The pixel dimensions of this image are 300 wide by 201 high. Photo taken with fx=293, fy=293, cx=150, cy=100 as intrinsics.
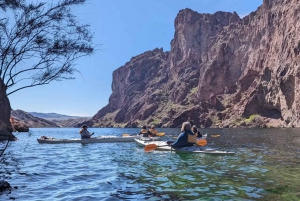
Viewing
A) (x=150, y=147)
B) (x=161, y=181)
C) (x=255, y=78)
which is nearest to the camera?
(x=161, y=181)

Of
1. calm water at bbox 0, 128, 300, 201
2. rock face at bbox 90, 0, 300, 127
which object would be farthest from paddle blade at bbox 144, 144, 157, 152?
rock face at bbox 90, 0, 300, 127

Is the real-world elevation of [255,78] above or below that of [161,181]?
above

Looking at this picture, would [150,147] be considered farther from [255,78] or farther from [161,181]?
[255,78]

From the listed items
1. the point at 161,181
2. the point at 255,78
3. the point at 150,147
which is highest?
the point at 255,78

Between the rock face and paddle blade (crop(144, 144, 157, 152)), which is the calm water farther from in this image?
the rock face

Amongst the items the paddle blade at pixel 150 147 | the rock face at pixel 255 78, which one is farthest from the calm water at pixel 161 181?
the rock face at pixel 255 78

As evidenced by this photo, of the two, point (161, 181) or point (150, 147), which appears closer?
point (161, 181)

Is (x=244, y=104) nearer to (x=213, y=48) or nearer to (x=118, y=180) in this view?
(x=213, y=48)

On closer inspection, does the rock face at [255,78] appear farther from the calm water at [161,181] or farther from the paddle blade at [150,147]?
the calm water at [161,181]

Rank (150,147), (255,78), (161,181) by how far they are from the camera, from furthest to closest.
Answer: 1. (255,78)
2. (150,147)
3. (161,181)

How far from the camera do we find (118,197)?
9.63 meters

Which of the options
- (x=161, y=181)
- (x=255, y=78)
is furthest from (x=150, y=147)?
(x=255, y=78)

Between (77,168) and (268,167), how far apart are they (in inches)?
394

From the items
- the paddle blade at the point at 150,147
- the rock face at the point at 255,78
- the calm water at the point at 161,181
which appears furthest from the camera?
the rock face at the point at 255,78
